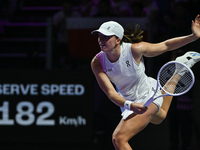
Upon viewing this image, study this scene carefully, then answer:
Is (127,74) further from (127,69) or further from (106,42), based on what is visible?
(106,42)

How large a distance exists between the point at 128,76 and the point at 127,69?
9 cm

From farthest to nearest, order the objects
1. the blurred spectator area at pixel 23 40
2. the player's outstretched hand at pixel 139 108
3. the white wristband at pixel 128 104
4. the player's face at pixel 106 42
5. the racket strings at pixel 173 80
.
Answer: the blurred spectator area at pixel 23 40 < the racket strings at pixel 173 80 < the player's face at pixel 106 42 < the white wristband at pixel 128 104 < the player's outstretched hand at pixel 139 108

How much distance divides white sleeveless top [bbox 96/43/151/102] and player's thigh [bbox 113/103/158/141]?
228mm

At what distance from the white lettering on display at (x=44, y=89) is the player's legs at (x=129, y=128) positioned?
2147 millimetres

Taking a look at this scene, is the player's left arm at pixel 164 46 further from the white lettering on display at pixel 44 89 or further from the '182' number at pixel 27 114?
the '182' number at pixel 27 114

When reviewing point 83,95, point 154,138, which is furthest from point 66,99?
point 154,138

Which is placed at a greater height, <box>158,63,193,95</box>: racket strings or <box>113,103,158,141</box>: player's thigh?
<box>158,63,193,95</box>: racket strings

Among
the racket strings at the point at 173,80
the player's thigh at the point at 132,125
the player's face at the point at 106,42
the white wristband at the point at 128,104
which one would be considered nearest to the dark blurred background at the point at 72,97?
the racket strings at the point at 173,80

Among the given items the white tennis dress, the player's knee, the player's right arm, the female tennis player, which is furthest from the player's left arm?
the player's knee

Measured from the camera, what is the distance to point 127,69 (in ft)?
14.2

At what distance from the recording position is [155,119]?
187 inches

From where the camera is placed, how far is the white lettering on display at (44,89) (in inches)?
251

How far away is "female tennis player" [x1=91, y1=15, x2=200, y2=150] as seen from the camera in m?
4.14

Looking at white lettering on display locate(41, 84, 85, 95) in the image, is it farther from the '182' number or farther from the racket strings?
Answer: the racket strings
